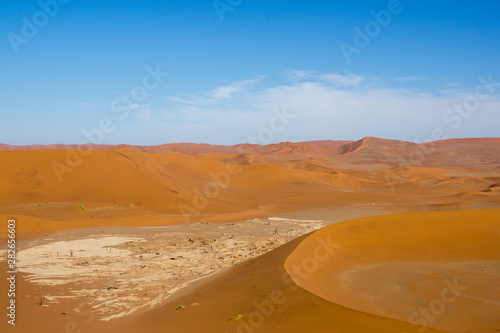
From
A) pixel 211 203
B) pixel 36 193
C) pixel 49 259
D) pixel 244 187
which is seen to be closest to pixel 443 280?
pixel 49 259

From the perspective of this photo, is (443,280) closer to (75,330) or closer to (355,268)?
(355,268)

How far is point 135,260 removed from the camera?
961cm

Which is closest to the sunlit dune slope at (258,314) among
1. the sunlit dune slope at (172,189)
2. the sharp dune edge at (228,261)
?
the sharp dune edge at (228,261)

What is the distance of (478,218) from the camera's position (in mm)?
11430

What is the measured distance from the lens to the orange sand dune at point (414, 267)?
551 cm

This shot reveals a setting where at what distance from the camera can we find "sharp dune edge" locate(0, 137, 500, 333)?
5.32 m

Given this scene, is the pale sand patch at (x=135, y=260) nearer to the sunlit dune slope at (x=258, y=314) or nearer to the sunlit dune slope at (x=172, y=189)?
the sunlit dune slope at (x=258, y=314)

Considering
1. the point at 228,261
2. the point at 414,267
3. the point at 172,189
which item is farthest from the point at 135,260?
the point at 172,189

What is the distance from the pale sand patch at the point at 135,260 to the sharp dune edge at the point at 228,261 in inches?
1.5

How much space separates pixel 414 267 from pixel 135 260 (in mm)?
6498

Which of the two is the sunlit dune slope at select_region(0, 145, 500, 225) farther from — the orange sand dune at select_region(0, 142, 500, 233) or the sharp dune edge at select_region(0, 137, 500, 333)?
the sharp dune edge at select_region(0, 137, 500, 333)

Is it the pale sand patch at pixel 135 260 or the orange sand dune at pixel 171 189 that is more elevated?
the orange sand dune at pixel 171 189

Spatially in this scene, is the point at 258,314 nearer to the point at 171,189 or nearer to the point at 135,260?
the point at 135,260

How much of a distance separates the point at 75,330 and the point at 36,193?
1794 centimetres
